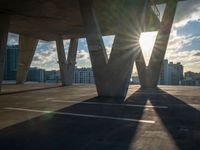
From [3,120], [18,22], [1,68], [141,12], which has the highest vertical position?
[18,22]

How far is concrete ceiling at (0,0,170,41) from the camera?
2394cm

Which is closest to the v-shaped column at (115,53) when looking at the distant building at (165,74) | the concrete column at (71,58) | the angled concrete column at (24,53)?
the concrete column at (71,58)

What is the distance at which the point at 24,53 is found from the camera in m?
46.2

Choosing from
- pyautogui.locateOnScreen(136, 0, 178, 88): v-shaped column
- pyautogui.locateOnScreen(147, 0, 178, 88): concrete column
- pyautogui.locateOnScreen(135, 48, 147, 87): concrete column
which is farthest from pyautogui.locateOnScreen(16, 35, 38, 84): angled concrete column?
pyautogui.locateOnScreen(147, 0, 178, 88): concrete column

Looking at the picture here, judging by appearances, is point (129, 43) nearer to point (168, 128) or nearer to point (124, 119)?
point (124, 119)

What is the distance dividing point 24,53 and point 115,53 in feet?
108

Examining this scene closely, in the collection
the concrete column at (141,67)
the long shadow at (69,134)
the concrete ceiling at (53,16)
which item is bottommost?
the long shadow at (69,134)

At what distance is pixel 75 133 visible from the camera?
693 cm

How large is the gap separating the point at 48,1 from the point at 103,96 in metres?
11.9

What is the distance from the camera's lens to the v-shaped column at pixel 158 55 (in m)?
29.6

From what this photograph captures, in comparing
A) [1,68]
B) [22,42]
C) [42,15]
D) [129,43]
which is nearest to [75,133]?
[129,43]

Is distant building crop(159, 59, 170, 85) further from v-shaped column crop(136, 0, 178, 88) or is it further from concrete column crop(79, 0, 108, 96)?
concrete column crop(79, 0, 108, 96)

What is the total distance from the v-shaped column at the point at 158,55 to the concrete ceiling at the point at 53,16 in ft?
8.67

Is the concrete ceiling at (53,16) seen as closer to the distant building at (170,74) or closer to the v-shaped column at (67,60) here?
the v-shaped column at (67,60)
